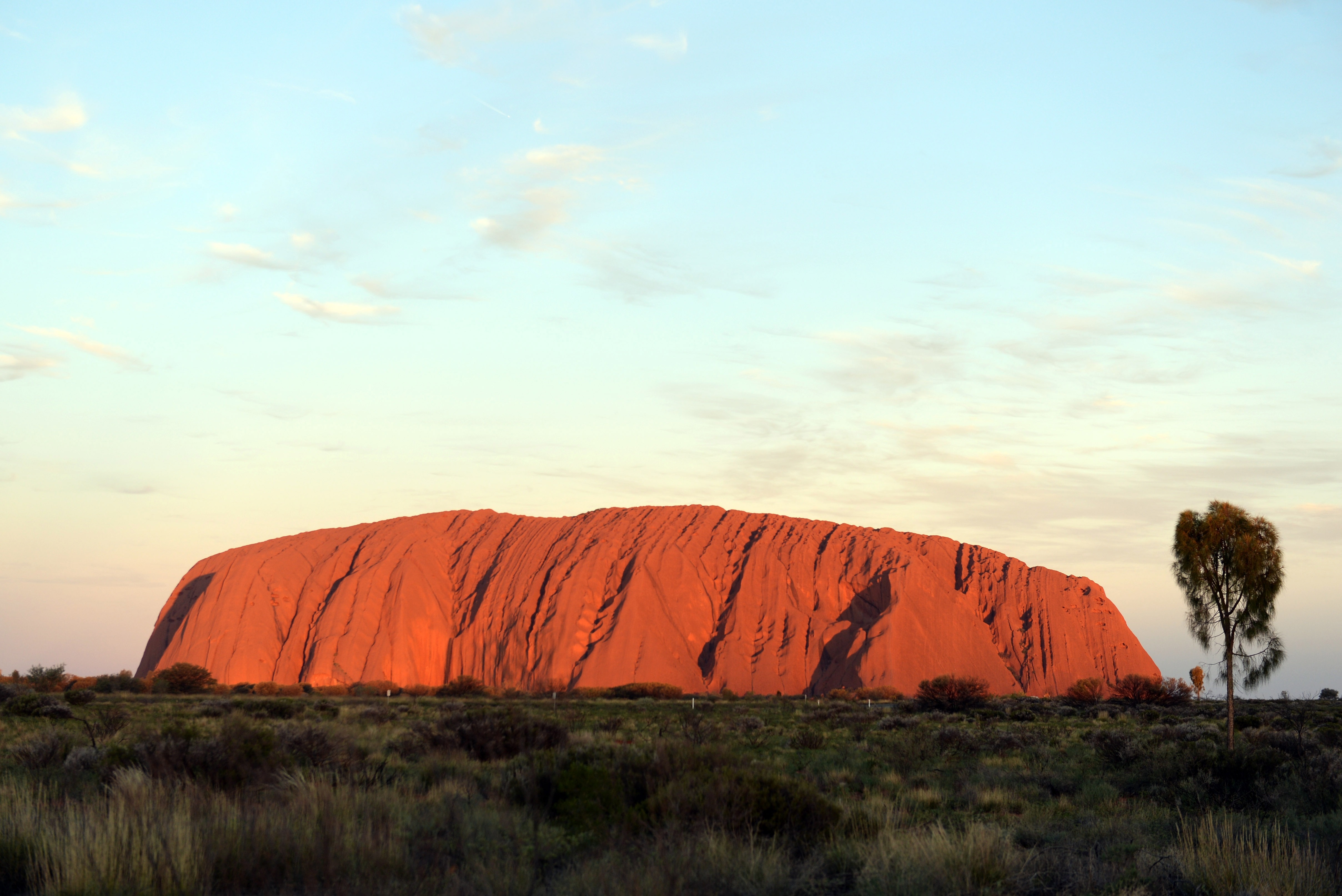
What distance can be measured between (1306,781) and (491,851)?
1116 centimetres

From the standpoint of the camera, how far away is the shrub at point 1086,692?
167 ft

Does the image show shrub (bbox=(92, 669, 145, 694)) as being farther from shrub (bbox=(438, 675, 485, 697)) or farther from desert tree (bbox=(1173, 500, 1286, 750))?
desert tree (bbox=(1173, 500, 1286, 750))

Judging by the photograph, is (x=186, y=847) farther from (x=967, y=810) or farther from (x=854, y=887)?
(x=967, y=810)

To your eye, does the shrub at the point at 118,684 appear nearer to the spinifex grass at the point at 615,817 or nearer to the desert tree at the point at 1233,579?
the spinifex grass at the point at 615,817

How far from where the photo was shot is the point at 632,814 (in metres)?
8.01

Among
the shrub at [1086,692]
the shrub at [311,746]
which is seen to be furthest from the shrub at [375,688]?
the shrub at [311,746]

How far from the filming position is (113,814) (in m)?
7.30

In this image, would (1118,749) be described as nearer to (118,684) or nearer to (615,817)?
(615,817)

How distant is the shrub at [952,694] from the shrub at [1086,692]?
16.6 ft

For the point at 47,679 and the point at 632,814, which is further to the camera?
the point at 47,679

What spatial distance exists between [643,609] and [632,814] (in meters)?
66.2

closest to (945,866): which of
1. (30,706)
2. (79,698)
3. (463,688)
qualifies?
(30,706)

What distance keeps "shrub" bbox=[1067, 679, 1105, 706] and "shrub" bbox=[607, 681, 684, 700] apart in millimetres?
24441

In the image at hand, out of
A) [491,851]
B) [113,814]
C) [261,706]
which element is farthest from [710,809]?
[261,706]
